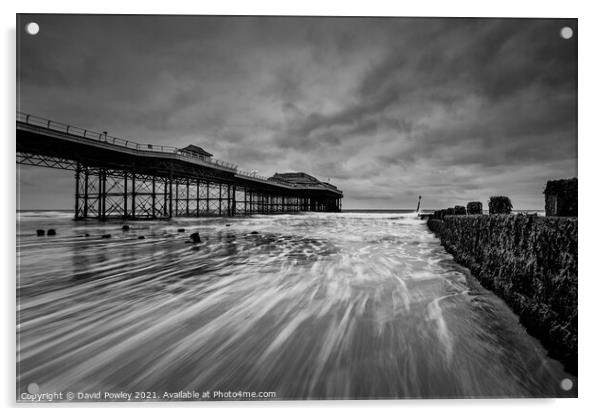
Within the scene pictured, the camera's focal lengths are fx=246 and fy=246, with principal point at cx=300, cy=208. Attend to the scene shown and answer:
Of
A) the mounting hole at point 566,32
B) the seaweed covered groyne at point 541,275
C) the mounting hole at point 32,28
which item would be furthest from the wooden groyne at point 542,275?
the mounting hole at point 32,28

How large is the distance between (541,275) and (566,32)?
3.56m

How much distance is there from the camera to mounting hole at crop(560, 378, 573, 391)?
221 centimetres

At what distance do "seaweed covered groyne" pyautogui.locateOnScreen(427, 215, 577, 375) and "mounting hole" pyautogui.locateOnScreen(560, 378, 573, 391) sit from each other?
10 centimetres

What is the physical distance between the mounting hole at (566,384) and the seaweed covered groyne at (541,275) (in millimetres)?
102

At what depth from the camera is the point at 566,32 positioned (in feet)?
11.5

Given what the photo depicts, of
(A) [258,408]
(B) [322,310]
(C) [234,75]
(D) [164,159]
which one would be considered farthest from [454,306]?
(D) [164,159]

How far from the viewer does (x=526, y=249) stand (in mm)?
2945

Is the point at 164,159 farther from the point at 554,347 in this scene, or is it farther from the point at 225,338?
the point at 554,347

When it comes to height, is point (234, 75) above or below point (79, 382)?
above

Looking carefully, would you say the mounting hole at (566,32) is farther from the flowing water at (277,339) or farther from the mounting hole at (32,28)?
the mounting hole at (32,28)

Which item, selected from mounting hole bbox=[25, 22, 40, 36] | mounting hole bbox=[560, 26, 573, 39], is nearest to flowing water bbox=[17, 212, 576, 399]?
mounting hole bbox=[25, 22, 40, 36]

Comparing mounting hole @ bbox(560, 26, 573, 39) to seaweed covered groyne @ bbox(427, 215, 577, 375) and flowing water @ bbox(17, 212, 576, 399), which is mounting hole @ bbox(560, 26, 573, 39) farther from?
flowing water @ bbox(17, 212, 576, 399)

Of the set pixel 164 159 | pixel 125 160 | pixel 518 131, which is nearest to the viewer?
pixel 518 131

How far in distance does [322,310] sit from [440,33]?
4466 millimetres
